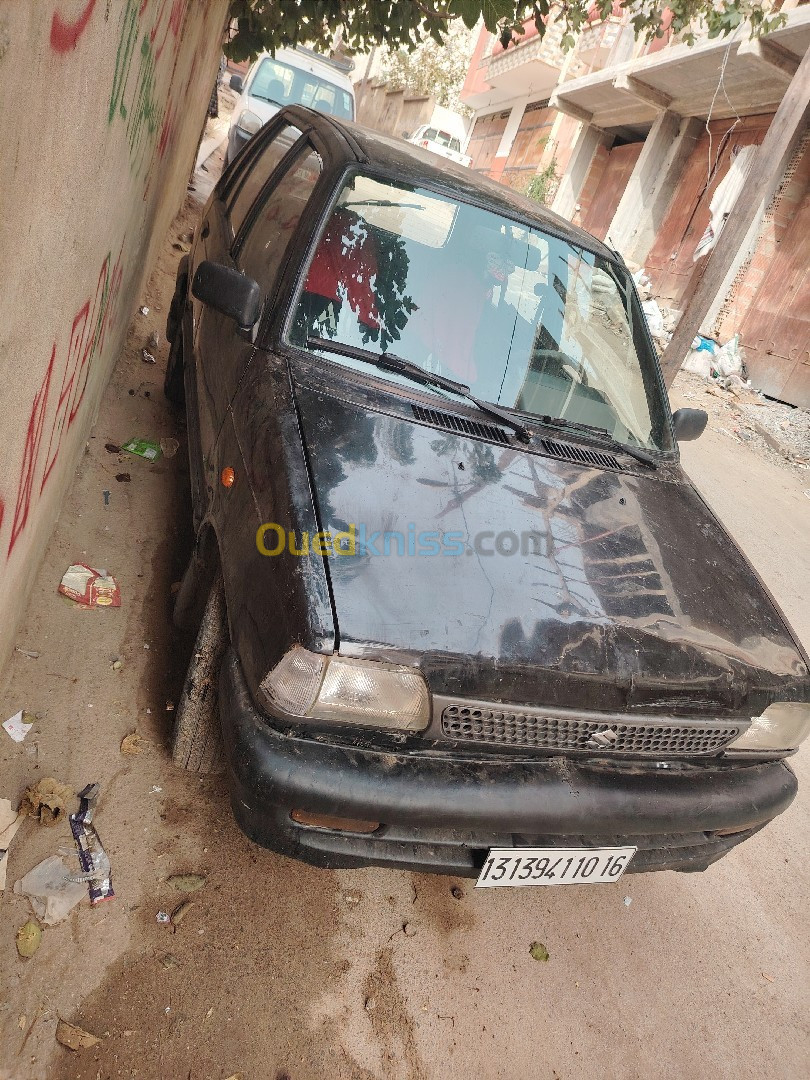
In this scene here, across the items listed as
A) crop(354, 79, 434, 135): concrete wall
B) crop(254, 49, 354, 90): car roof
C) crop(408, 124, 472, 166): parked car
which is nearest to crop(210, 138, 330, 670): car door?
crop(254, 49, 354, 90): car roof

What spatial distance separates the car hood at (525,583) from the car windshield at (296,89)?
33.0 ft

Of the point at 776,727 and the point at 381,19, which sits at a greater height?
the point at 381,19

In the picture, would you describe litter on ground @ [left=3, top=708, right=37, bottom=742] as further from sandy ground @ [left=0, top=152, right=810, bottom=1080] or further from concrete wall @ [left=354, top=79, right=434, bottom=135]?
concrete wall @ [left=354, top=79, right=434, bottom=135]

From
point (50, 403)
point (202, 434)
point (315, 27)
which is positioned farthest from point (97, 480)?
point (315, 27)

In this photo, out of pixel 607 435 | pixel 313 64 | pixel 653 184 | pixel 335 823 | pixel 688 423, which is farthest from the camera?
pixel 653 184

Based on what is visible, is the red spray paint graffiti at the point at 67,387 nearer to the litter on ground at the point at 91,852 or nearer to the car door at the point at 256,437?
the car door at the point at 256,437

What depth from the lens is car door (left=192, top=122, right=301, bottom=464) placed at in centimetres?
252

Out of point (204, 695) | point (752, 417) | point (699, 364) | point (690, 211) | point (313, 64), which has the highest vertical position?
point (690, 211)

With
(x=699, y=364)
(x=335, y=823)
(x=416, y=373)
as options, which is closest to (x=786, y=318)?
(x=699, y=364)

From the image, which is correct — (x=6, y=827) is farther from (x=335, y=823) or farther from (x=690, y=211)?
(x=690, y=211)

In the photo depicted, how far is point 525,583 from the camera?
6.12ft

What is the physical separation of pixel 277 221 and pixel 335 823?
2.25 m

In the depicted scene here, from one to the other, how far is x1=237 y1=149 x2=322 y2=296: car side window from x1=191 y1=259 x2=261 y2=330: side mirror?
0.11 meters

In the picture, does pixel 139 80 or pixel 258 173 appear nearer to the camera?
pixel 139 80
